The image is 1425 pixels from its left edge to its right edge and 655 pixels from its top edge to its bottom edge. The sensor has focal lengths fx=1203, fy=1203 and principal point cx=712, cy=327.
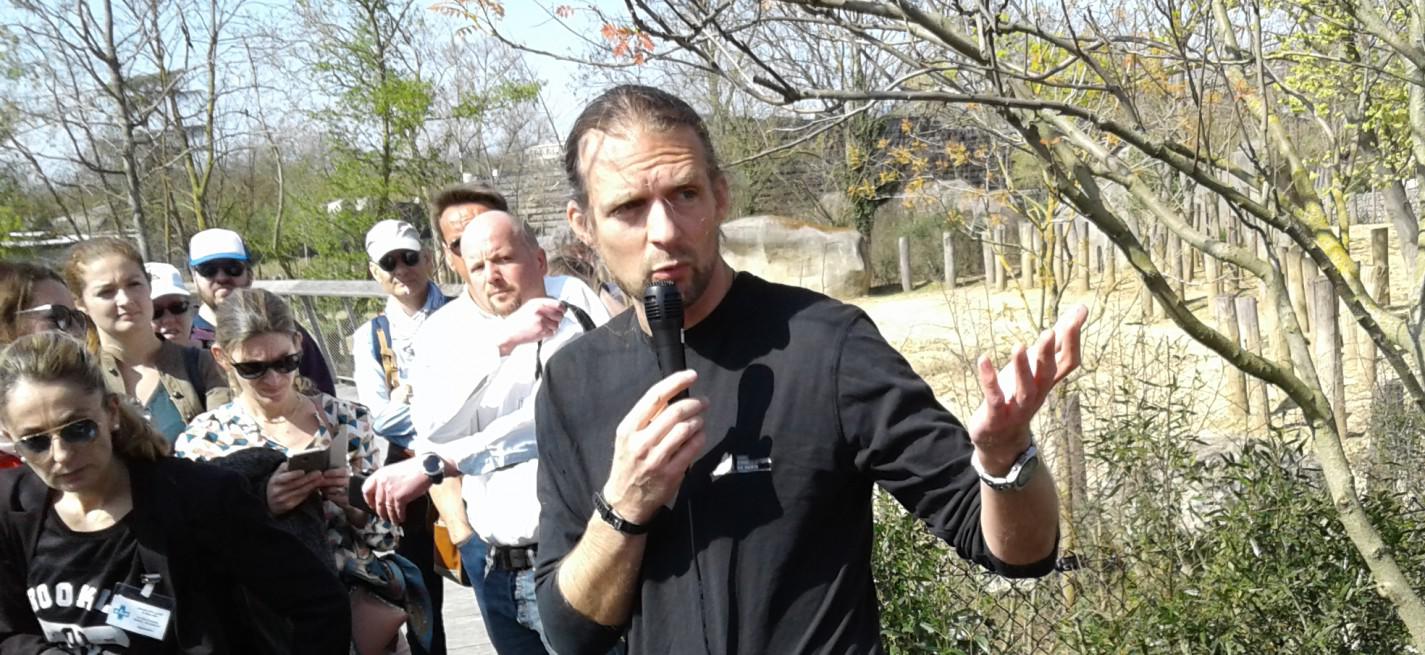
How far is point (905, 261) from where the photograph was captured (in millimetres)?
24344

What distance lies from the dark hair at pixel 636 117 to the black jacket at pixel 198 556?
1.38 meters

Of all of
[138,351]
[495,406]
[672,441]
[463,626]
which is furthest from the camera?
[463,626]

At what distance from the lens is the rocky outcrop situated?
949 inches

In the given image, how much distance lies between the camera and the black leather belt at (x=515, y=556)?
3.04 meters

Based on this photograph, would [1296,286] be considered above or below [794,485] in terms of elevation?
below

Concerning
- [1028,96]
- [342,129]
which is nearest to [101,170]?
[342,129]

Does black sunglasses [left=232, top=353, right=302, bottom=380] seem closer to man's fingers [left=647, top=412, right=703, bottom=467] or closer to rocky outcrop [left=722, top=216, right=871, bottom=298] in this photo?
man's fingers [left=647, top=412, right=703, bottom=467]

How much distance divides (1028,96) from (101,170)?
14.2 metres

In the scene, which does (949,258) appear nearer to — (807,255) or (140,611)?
(807,255)

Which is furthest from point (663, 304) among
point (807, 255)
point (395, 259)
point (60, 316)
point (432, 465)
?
point (807, 255)

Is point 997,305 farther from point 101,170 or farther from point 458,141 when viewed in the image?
point 101,170

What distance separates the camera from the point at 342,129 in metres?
17.2

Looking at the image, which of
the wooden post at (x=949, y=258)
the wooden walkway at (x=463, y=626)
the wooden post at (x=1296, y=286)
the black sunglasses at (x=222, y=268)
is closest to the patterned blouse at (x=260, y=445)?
the black sunglasses at (x=222, y=268)

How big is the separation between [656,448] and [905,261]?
912 inches
